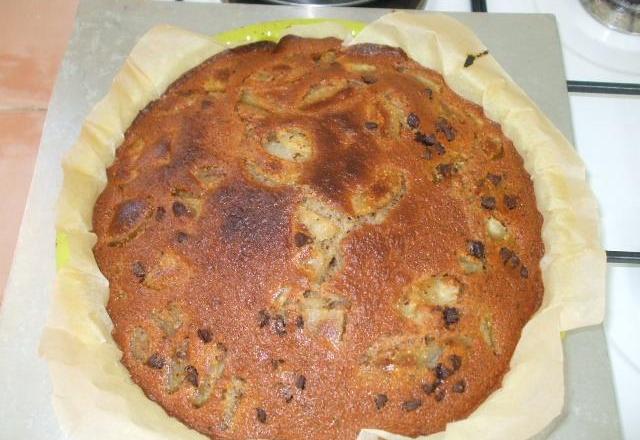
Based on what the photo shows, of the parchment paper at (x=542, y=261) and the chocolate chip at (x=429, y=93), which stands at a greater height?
the chocolate chip at (x=429, y=93)

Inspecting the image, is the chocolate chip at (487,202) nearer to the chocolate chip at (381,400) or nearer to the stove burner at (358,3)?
the chocolate chip at (381,400)

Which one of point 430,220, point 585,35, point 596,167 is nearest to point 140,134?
point 430,220

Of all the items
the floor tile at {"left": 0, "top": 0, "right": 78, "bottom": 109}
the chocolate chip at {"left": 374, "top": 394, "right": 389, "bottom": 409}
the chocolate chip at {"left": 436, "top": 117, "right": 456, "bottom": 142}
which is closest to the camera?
the chocolate chip at {"left": 374, "top": 394, "right": 389, "bottom": 409}

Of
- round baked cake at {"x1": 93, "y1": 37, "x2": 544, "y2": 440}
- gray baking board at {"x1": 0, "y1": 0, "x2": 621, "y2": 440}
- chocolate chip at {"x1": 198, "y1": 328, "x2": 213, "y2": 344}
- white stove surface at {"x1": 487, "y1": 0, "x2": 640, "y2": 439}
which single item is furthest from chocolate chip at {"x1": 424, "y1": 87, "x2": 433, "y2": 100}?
chocolate chip at {"x1": 198, "y1": 328, "x2": 213, "y2": 344}

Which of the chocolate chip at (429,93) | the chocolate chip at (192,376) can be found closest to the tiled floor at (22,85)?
the chocolate chip at (192,376)

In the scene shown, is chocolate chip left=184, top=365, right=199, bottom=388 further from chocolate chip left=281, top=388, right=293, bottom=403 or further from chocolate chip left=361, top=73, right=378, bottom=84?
chocolate chip left=361, top=73, right=378, bottom=84

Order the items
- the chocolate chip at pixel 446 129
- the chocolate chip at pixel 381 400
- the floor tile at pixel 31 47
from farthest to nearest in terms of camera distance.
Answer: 1. the floor tile at pixel 31 47
2. the chocolate chip at pixel 446 129
3. the chocolate chip at pixel 381 400

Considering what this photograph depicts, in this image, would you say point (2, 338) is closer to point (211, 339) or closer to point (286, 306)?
point (211, 339)
